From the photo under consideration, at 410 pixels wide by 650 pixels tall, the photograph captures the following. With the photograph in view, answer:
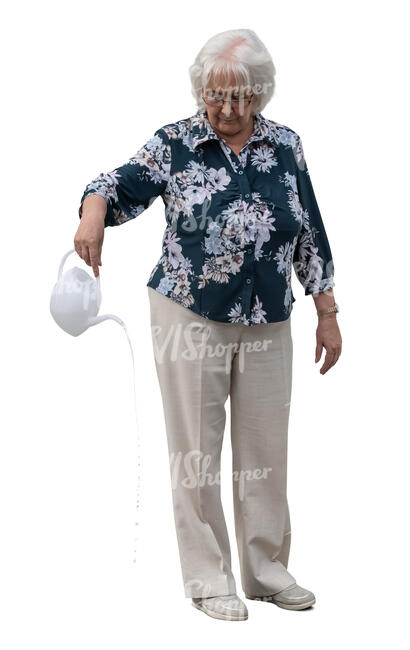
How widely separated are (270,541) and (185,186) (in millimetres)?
1221

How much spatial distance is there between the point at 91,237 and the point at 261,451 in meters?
0.96

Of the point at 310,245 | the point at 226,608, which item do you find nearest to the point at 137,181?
the point at 310,245

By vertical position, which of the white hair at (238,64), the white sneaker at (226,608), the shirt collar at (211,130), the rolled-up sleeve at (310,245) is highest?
the white hair at (238,64)

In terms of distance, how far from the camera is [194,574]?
476 cm

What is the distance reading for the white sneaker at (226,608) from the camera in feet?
15.4

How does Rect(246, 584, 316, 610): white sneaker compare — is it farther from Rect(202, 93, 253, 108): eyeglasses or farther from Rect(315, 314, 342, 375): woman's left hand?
Rect(202, 93, 253, 108): eyeglasses

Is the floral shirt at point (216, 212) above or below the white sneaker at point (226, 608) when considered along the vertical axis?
above

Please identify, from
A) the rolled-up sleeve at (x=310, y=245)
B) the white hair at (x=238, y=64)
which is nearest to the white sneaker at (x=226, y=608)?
the rolled-up sleeve at (x=310, y=245)

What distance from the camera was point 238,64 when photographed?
14.8ft

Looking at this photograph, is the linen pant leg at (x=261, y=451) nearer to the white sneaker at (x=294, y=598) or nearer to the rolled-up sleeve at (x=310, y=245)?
the white sneaker at (x=294, y=598)

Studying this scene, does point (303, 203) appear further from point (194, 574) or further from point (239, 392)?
point (194, 574)

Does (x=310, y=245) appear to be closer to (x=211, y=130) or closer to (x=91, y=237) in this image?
(x=211, y=130)

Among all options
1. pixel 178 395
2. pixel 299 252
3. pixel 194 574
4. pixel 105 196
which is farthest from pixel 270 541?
pixel 105 196

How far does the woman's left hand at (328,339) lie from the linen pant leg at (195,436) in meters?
0.37
